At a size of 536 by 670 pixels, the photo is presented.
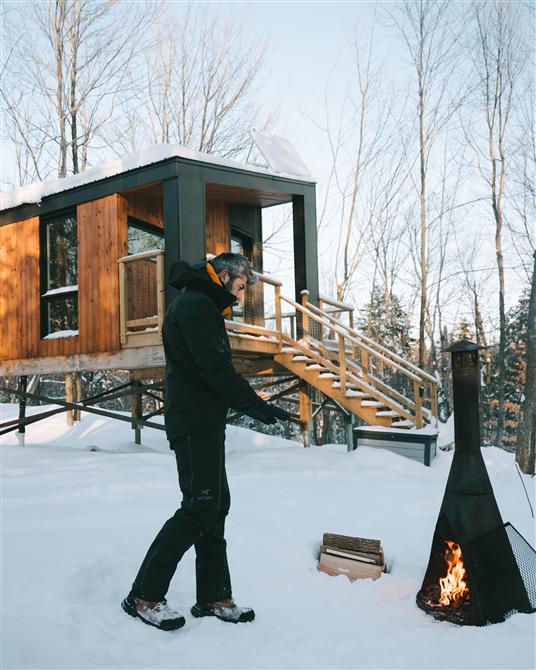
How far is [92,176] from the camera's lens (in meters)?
8.69

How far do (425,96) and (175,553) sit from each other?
18.3 metres

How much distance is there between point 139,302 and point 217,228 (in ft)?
10.3

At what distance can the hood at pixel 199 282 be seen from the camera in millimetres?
2791

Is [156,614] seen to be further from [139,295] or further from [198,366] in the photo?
[139,295]

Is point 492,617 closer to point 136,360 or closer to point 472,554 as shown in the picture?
point 472,554

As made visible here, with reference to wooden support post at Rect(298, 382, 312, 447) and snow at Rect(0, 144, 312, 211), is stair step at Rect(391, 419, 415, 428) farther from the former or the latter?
snow at Rect(0, 144, 312, 211)

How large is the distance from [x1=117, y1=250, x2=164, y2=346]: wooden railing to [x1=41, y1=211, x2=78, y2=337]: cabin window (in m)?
1.31

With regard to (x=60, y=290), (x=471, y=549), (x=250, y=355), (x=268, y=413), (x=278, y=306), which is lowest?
(x=471, y=549)

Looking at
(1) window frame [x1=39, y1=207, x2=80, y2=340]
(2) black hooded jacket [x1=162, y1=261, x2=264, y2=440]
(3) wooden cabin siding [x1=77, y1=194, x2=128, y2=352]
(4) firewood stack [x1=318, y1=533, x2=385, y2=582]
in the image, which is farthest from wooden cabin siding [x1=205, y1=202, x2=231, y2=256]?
(2) black hooded jacket [x1=162, y1=261, x2=264, y2=440]

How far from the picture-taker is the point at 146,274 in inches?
330

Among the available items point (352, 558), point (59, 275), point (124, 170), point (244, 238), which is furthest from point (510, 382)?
point (352, 558)

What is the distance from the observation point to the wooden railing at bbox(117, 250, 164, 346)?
7.83m

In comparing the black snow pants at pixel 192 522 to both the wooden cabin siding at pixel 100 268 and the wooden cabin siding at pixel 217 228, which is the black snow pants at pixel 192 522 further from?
the wooden cabin siding at pixel 217 228

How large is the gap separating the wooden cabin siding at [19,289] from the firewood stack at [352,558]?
23.8ft
